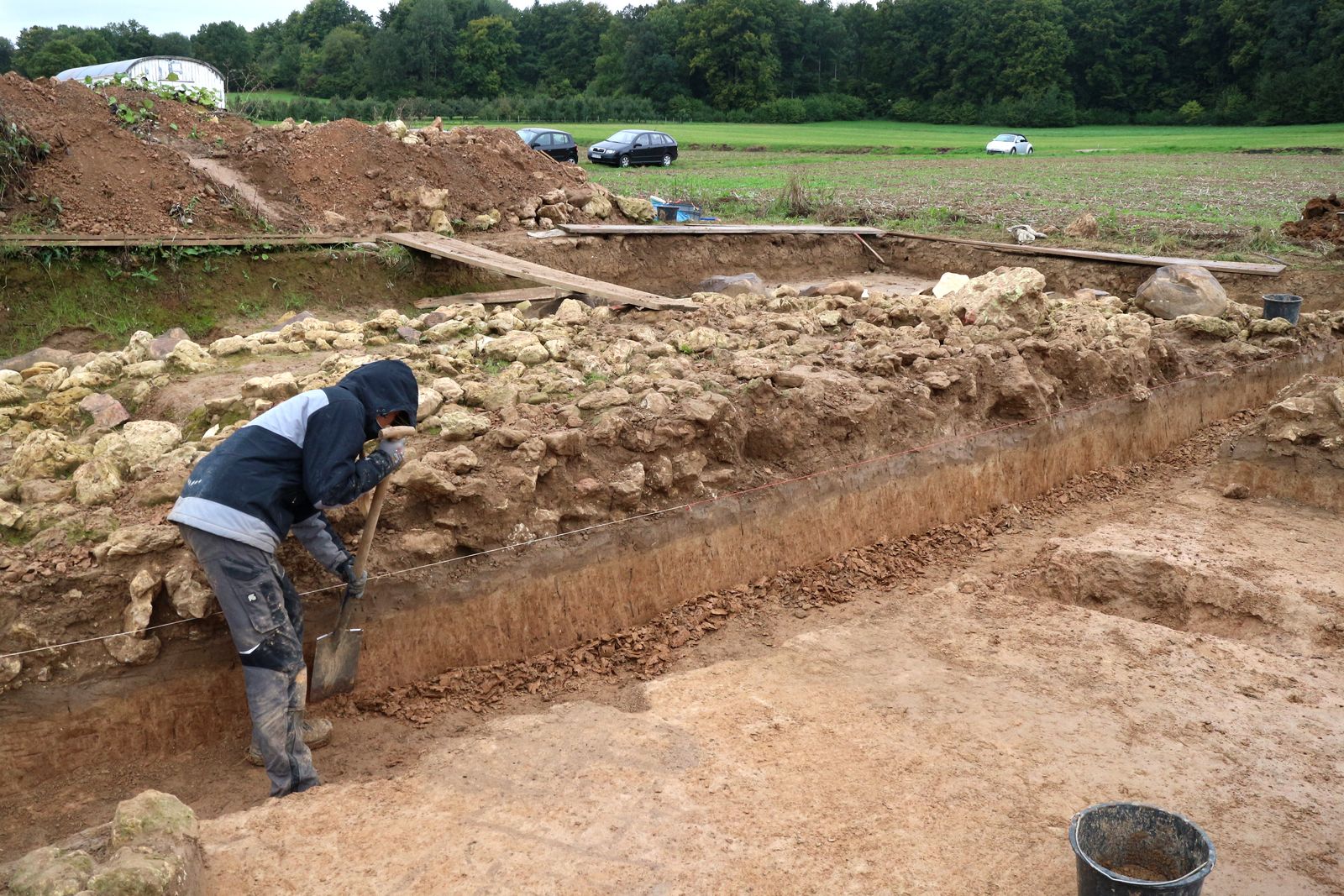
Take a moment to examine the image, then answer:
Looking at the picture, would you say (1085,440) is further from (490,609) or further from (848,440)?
(490,609)

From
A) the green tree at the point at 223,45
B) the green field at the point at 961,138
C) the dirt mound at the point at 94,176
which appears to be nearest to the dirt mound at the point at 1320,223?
the dirt mound at the point at 94,176

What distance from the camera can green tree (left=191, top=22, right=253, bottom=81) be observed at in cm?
4247

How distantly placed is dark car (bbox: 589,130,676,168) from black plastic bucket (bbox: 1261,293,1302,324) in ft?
58.9

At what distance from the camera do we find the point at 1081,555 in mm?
6535

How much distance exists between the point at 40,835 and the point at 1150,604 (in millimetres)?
5992

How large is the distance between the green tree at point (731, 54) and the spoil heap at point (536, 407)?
51.2m

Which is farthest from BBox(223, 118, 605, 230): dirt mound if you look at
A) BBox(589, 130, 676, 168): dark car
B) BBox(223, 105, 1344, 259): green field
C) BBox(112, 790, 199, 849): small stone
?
BBox(589, 130, 676, 168): dark car

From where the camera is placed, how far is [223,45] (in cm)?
4516

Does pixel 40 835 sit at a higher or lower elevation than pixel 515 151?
lower

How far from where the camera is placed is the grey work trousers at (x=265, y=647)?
413 cm

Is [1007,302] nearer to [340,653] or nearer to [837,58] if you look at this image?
[340,653]

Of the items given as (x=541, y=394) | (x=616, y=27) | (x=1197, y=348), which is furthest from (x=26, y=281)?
(x=616, y=27)

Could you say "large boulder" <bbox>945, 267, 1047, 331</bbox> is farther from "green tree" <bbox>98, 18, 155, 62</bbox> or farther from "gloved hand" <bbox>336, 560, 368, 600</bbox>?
"green tree" <bbox>98, 18, 155, 62</bbox>

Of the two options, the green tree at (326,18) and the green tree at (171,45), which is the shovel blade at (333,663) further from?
the green tree at (326,18)
